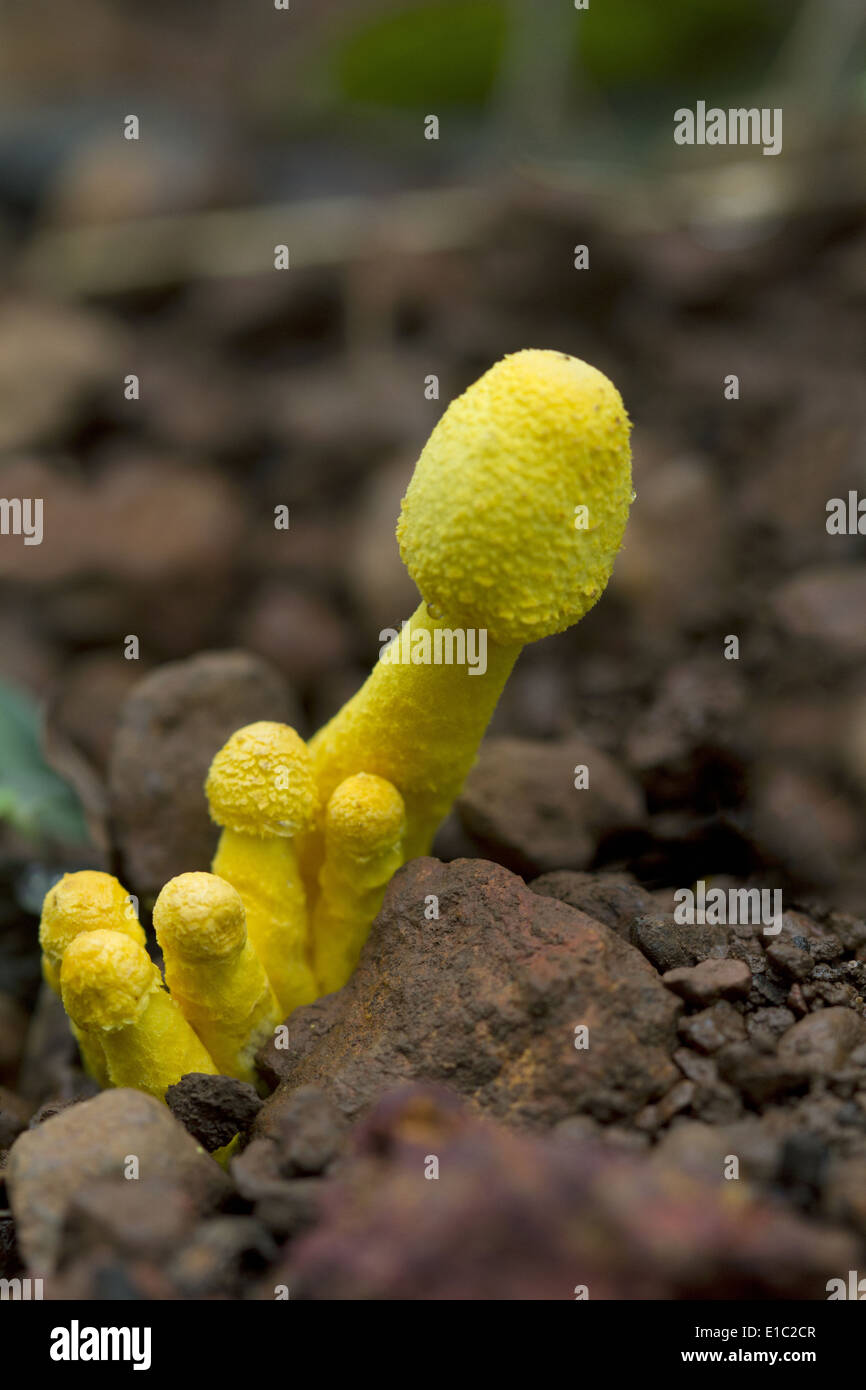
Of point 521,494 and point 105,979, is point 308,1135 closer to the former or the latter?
point 105,979

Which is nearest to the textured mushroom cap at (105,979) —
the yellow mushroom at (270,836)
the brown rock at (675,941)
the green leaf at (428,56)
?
the yellow mushroom at (270,836)

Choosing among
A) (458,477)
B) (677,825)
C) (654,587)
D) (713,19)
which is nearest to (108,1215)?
(458,477)

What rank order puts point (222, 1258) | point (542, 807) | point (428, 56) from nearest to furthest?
point (222, 1258)
point (542, 807)
point (428, 56)

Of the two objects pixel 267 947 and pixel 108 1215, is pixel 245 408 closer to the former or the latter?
pixel 267 947

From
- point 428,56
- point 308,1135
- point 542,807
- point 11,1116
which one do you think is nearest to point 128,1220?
point 308,1135

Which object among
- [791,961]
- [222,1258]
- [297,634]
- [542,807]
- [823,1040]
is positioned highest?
[297,634]

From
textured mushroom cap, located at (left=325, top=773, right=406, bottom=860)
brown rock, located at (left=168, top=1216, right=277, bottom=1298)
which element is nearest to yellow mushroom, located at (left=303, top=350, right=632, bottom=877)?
textured mushroom cap, located at (left=325, top=773, right=406, bottom=860)
